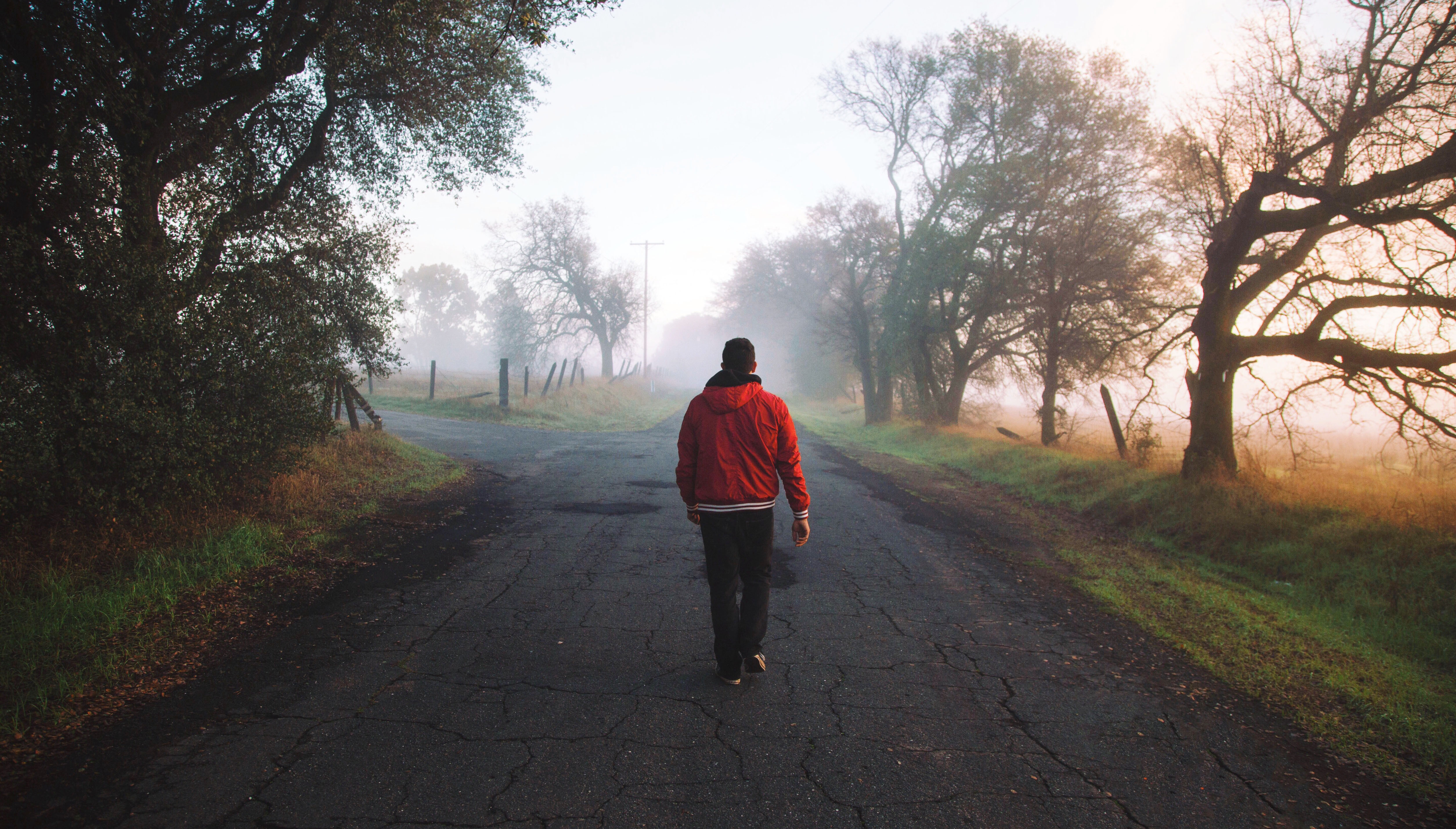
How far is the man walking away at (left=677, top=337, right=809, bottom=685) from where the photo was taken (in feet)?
12.9

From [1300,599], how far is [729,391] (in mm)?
6168

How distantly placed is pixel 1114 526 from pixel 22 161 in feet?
39.8

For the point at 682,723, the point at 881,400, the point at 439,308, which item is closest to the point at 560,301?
the point at 881,400

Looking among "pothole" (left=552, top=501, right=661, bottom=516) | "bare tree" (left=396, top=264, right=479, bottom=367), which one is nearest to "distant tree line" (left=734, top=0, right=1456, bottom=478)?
"pothole" (left=552, top=501, right=661, bottom=516)

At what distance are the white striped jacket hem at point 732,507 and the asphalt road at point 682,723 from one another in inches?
39.2

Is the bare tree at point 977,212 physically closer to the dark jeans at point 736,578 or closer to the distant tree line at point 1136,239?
the distant tree line at point 1136,239

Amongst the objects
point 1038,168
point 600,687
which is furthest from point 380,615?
point 1038,168

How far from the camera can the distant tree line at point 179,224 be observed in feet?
16.7

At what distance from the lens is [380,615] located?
15.6 feet

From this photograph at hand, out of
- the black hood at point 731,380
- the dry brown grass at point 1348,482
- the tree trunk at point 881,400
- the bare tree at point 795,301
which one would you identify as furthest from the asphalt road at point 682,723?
the bare tree at point 795,301

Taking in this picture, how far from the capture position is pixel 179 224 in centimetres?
659

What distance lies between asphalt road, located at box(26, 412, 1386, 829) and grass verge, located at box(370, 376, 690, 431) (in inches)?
643

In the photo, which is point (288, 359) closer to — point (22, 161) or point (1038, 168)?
point (22, 161)

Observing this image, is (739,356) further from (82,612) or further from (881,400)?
(881,400)
